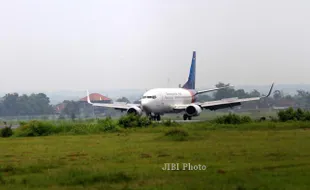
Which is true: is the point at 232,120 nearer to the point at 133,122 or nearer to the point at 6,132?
the point at 133,122

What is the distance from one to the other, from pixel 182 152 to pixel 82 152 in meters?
4.34

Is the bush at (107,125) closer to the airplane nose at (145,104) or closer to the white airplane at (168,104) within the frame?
the white airplane at (168,104)

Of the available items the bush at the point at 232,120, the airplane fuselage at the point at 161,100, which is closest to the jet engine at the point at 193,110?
the airplane fuselage at the point at 161,100

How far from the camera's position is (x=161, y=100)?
A: 2356 inches

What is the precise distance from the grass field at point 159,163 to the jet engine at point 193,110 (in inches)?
1088

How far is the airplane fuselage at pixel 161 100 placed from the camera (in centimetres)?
5912

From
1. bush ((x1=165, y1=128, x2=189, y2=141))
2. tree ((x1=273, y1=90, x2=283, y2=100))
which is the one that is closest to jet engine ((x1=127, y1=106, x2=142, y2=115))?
bush ((x1=165, y1=128, x2=189, y2=141))

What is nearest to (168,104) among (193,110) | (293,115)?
(193,110)

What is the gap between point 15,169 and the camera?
64.5 ft

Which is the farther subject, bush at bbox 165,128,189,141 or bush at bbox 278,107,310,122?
bush at bbox 278,107,310,122

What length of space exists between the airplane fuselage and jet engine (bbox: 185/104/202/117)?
239 centimetres

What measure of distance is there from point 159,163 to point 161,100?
39.5 meters

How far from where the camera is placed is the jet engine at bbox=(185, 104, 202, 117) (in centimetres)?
5950

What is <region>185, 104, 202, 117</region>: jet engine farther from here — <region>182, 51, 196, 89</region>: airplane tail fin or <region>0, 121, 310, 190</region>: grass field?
<region>0, 121, 310, 190</region>: grass field
